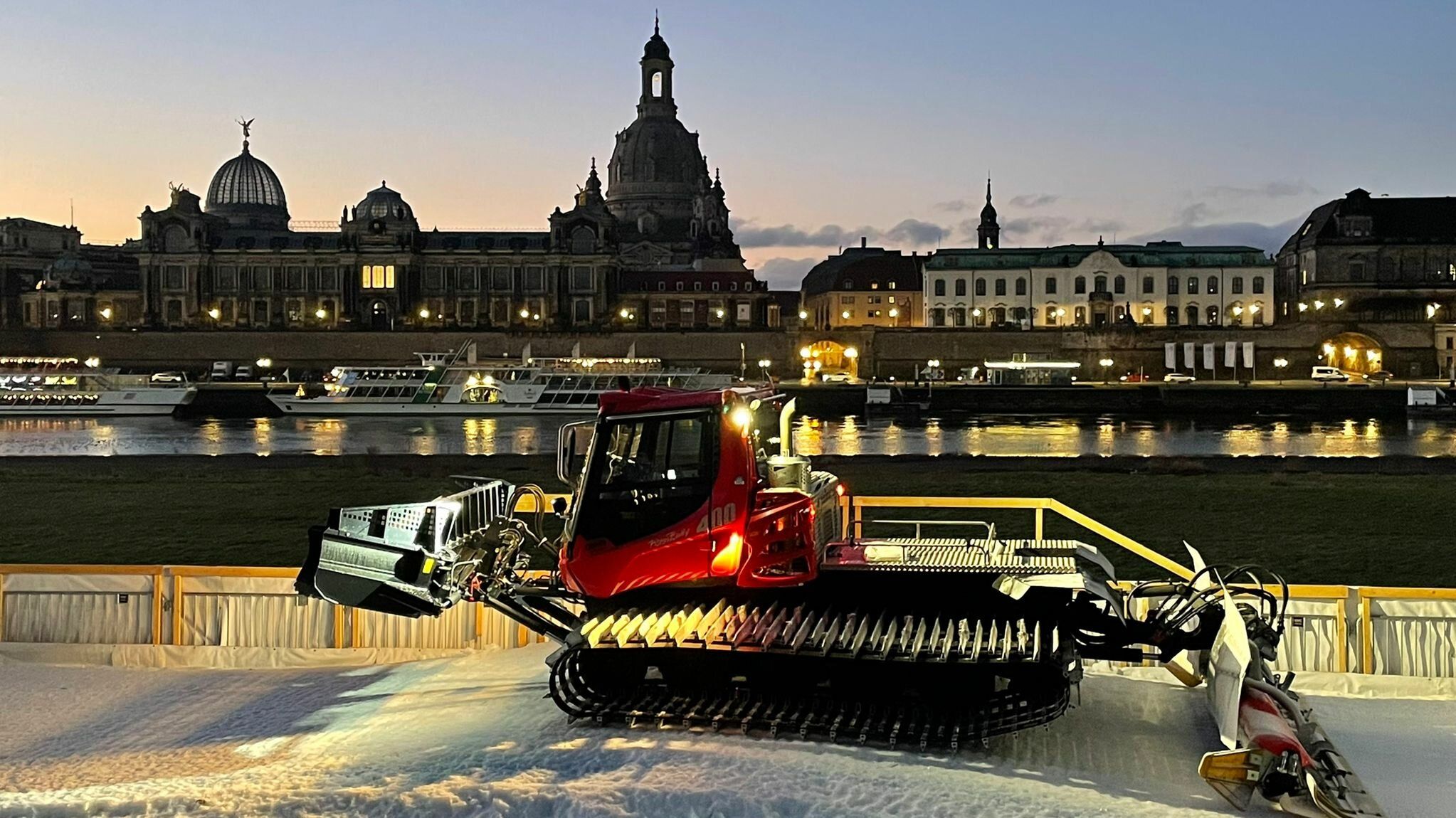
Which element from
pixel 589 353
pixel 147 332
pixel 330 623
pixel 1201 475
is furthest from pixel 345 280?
pixel 330 623

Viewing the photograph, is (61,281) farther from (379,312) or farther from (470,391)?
(470,391)

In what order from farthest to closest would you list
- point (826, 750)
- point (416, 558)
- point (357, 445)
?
point (357, 445) → point (416, 558) → point (826, 750)

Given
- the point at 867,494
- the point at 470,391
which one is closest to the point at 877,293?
the point at 470,391

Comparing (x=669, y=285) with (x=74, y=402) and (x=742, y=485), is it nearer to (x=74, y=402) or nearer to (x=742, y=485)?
(x=74, y=402)

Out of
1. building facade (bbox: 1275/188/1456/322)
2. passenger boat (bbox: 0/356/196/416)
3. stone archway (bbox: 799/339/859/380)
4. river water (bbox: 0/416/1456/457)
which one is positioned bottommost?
river water (bbox: 0/416/1456/457)

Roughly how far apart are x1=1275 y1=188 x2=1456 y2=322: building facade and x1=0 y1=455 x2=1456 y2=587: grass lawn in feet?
250

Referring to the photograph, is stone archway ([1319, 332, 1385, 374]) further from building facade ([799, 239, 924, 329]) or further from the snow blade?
the snow blade

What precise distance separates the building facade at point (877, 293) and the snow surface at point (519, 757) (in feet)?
Result: 324

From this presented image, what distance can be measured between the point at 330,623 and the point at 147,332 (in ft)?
290

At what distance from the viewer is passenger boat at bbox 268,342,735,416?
6469 cm

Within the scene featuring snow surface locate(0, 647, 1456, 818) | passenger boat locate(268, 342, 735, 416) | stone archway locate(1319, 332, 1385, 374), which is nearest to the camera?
snow surface locate(0, 647, 1456, 818)

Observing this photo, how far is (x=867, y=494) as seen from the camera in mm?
24547

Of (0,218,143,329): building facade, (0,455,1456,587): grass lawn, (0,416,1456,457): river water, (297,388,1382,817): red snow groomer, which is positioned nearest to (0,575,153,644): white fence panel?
(297,388,1382,817): red snow groomer

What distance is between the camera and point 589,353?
9394cm
